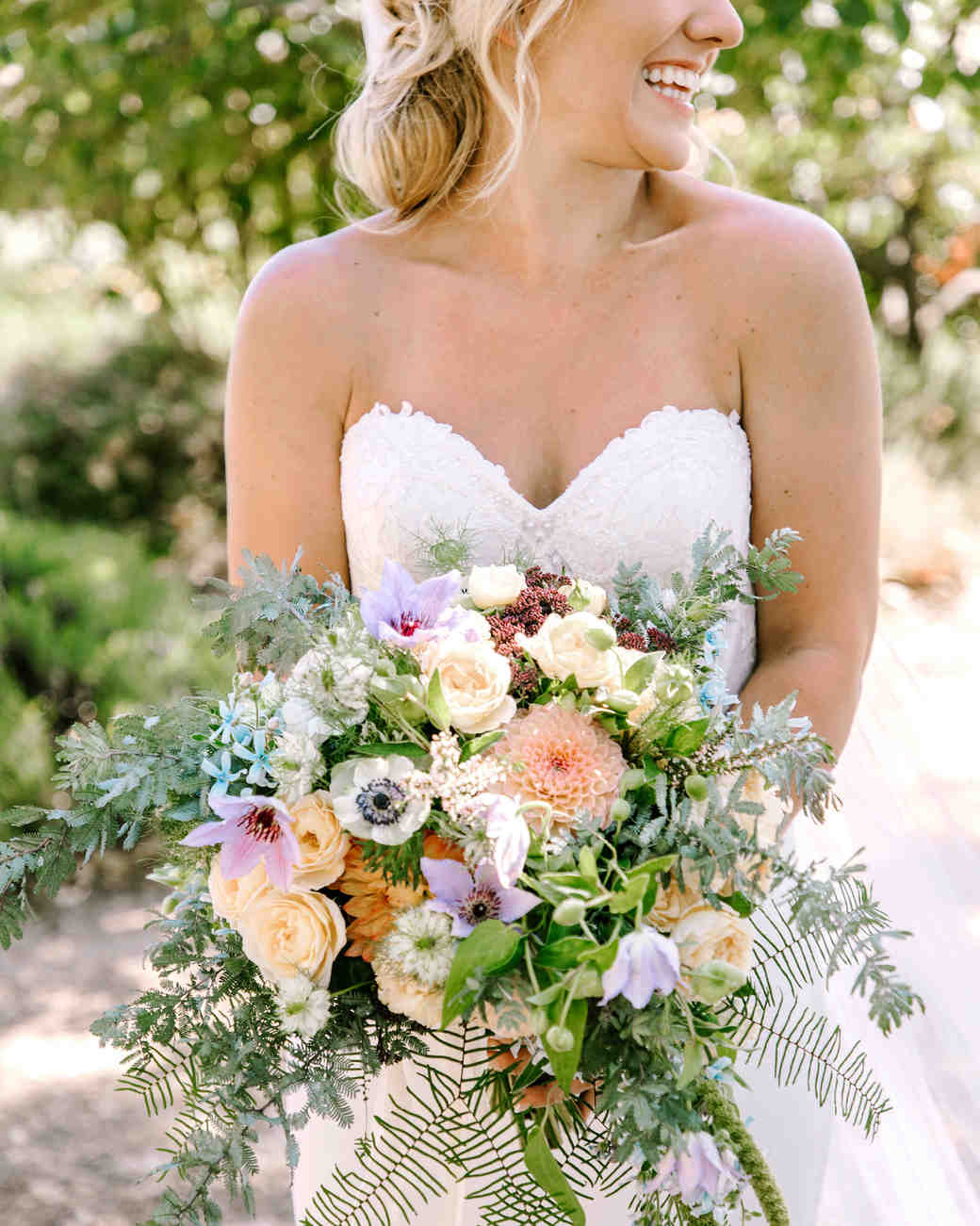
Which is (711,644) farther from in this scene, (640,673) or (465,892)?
(465,892)

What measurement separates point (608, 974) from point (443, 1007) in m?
0.17

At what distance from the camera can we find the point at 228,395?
100 inches

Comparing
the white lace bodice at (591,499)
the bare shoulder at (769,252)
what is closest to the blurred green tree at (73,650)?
the white lace bodice at (591,499)

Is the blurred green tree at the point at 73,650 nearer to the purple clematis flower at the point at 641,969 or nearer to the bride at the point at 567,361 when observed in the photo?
the bride at the point at 567,361

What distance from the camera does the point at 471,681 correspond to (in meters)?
1.48

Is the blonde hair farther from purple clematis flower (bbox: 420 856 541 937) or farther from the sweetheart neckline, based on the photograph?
purple clematis flower (bbox: 420 856 541 937)

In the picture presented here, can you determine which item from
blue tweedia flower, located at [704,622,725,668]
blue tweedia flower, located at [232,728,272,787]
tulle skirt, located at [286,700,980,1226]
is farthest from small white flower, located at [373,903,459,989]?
tulle skirt, located at [286,700,980,1226]

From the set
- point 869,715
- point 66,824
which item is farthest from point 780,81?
point 66,824

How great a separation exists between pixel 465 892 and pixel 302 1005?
0.23 metres

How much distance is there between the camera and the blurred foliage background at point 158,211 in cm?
505

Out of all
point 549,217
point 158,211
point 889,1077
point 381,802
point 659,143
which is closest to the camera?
point 381,802

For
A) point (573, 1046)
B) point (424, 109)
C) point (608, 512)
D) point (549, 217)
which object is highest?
point (424, 109)

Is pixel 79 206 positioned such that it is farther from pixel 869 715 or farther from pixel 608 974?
pixel 608 974

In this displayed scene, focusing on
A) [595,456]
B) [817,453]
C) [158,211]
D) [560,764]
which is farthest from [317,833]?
[158,211]
